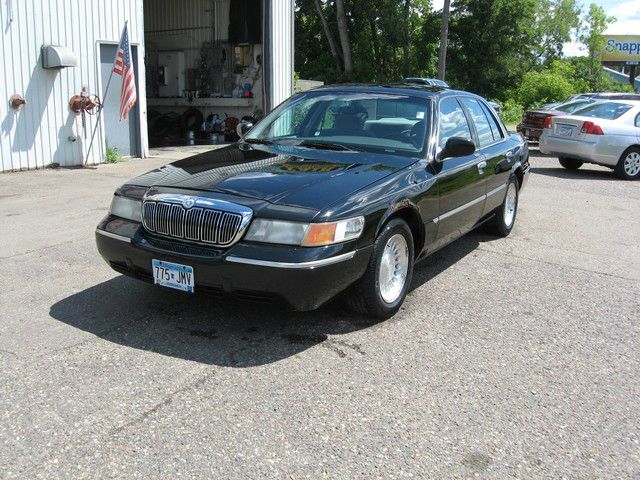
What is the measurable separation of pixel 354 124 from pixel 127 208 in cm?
201

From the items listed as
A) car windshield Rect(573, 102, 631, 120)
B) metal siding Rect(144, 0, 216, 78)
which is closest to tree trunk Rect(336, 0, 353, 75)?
metal siding Rect(144, 0, 216, 78)

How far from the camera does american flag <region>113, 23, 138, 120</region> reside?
12.5 m

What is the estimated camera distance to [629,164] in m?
13.1

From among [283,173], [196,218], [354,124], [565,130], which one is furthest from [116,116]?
[196,218]

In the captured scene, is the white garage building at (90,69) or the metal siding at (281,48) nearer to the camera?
the white garage building at (90,69)

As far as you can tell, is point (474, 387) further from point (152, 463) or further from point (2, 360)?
point (2, 360)

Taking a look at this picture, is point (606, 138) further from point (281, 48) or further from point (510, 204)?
point (281, 48)

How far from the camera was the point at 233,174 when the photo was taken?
446cm

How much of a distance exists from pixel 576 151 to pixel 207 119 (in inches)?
444

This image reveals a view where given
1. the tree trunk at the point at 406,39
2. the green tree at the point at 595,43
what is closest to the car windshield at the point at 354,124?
the tree trunk at the point at 406,39

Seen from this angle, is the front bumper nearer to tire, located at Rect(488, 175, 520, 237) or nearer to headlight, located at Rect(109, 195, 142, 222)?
headlight, located at Rect(109, 195, 142, 222)

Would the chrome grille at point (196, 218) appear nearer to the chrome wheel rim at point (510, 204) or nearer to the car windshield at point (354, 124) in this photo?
the car windshield at point (354, 124)

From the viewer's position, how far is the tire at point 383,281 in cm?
432

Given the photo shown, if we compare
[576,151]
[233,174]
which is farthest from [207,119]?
[233,174]
